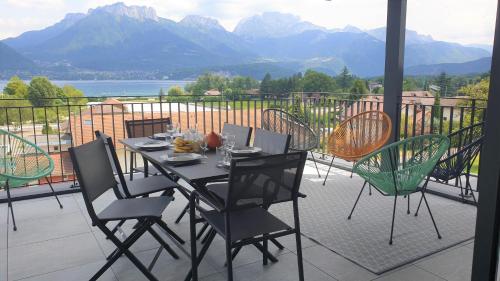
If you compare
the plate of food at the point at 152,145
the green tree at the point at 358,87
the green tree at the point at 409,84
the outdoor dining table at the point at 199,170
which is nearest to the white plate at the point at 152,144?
the plate of food at the point at 152,145

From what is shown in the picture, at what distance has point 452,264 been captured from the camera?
8.58 feet

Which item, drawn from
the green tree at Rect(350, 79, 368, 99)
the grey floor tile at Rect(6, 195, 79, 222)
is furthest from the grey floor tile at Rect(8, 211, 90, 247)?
the green tree at Rect(350, 79, 368, 99)

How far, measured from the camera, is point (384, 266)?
2586 millimetres

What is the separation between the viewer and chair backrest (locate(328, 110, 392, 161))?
4.59m

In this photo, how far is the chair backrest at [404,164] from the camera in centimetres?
298

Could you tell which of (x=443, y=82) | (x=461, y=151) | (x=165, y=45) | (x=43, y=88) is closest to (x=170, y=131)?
(x=461, y=151)

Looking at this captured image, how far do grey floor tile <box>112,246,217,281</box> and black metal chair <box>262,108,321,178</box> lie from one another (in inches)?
103

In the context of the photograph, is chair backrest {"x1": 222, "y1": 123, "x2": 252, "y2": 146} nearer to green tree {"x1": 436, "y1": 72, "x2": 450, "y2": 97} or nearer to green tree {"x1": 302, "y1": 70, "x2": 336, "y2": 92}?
green tree {"x1": 436, "y1": 72, "x2": 450, "y2": 97}

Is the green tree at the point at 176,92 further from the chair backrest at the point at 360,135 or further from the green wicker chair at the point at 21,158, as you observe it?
the chair backrest at the point at 360,135

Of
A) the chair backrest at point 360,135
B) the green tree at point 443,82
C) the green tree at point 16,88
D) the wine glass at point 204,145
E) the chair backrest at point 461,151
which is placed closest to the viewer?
the wine glass at point 204,145

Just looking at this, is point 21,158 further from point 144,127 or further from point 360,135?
point 360,135

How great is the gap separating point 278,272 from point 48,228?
211cm

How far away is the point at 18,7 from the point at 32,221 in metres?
17.4

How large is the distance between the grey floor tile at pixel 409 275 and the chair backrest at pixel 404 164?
2.15 feet
